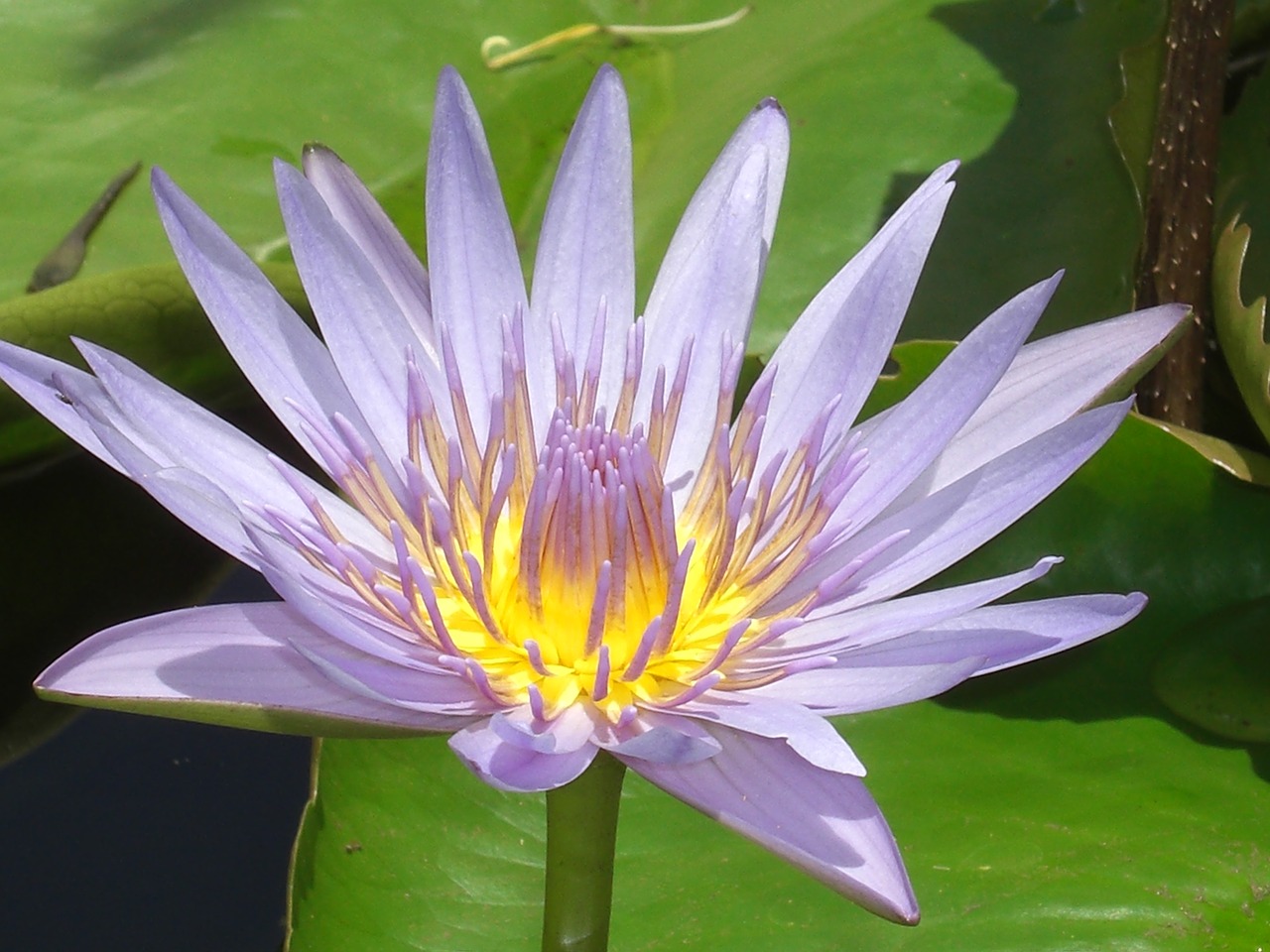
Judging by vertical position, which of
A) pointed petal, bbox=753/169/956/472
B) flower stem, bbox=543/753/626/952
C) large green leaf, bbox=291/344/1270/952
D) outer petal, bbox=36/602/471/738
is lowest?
large green leaf, bbox=291/344/1270/952

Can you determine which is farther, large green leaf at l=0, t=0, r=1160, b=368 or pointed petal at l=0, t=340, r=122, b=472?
large green leaf at l=0, t=0, r=1160, b=368

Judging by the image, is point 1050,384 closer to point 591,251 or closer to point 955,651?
point 955,651

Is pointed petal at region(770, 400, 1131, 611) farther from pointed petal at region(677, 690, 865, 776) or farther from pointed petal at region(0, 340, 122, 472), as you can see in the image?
pointed petal at region(0, 340, 122, 472)

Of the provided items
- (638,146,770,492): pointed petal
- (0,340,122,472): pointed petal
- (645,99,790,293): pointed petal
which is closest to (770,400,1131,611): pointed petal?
(638,146,770,492): pointed petal

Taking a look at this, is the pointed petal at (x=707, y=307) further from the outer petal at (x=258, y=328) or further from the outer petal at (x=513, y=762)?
the outer petal at (x=513, y=762)

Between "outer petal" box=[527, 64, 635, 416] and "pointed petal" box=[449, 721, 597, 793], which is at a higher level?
"outer petal" box=[527, 64, 635, 416]

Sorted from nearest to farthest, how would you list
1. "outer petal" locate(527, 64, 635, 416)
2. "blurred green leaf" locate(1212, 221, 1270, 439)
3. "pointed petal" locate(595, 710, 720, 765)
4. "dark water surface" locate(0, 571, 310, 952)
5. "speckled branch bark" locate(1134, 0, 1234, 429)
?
"pointed petal" locate(595, 710, 720, 765) → "outer petal" locate(527, 64, 635, 416) → "blurred green leaf" locate(1212, 221, 1270, 439) → "speckled branch bark" locate(1134, 0, 1234, 429) → "dark water surface" locate(0, 571, 310, 952)
